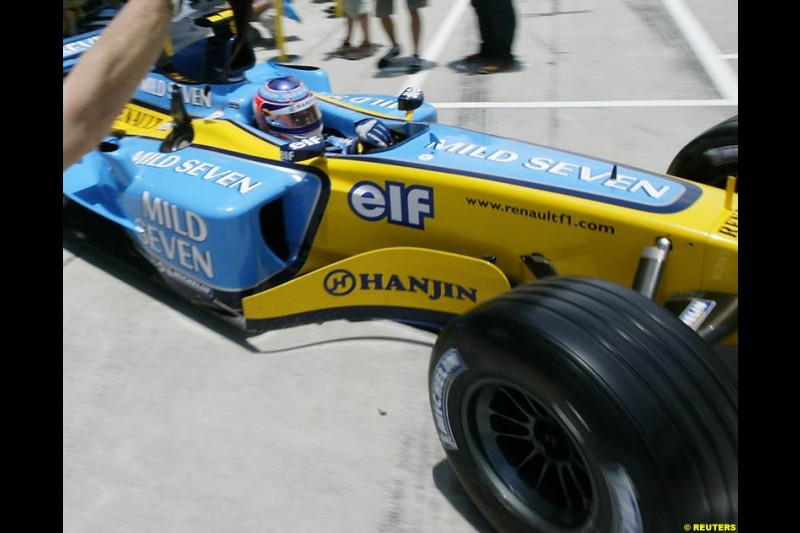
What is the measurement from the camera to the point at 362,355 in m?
3.18

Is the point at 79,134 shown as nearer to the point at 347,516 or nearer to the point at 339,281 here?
the point at 347,516

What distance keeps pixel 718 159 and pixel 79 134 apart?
2.91m

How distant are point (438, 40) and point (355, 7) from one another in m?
1.25

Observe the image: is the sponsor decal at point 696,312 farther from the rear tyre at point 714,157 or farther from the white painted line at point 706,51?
the white painted line at point 706,51

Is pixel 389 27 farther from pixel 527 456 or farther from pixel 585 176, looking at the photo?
pixel 527 456

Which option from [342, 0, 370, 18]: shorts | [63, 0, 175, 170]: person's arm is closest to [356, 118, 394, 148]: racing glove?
[63, 0, 175, 170]: person's arm

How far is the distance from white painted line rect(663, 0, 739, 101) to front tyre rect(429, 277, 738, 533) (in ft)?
15.9

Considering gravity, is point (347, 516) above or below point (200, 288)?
below

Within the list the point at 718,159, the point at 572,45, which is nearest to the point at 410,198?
the point at 718,159

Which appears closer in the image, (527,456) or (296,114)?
(527,456)

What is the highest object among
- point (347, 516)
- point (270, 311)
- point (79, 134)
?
point (79, 134)

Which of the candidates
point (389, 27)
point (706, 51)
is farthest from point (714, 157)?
point (389, 27)

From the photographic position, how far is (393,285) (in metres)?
3.04

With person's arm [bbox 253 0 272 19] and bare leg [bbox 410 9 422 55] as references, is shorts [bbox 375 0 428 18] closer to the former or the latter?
bare leg [bbox 410 9 422 55]
